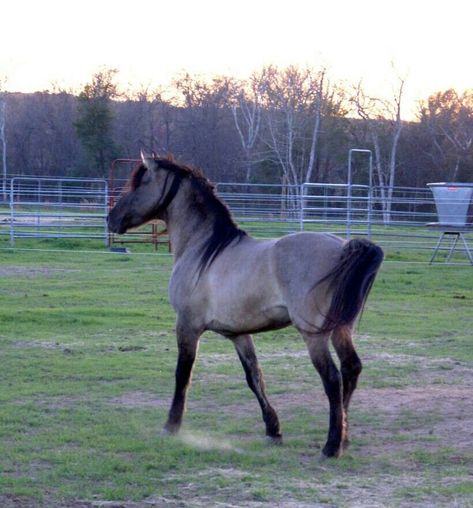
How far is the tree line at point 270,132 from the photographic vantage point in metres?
41.1

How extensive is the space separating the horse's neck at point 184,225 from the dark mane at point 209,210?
0.05 meters

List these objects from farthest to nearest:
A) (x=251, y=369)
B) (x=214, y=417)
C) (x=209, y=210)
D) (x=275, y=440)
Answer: (x=214, y=417)
(x=209, y=210)
(x=251, y=369)
(x=275, y=440)

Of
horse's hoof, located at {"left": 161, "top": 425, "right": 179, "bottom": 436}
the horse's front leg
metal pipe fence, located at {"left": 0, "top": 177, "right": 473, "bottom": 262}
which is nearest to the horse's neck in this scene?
the horse's front leg

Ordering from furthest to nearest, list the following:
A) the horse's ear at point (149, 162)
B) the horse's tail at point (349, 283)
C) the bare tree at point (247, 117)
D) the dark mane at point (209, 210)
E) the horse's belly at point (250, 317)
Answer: the bare tree at point (247, 117), the horse's ear at point (149, 162), the dark mane at point (209, 210), the horse's belly at point (250, 317), the horse's tail at point (349, 283)

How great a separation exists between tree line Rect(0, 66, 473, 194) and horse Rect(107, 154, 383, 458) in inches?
1282

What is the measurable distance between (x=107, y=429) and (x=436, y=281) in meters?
11.6

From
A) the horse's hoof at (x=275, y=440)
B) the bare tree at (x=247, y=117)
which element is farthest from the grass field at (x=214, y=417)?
Result: the bare tree at (x=247, y=117)

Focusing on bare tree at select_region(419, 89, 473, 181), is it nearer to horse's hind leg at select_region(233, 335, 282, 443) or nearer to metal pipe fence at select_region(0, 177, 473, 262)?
metal pipe fence at select_region(0, 177, 473, 262)

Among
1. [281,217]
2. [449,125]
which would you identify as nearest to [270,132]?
[449,125]

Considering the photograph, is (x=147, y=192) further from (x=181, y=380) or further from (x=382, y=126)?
(x=382, y=126)

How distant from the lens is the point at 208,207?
636cm

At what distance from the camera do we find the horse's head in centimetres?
649

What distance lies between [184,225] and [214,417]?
146 cm

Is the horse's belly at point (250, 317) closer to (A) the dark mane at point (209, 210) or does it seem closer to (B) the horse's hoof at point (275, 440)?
(A) the dark mane at point (209, 210)
